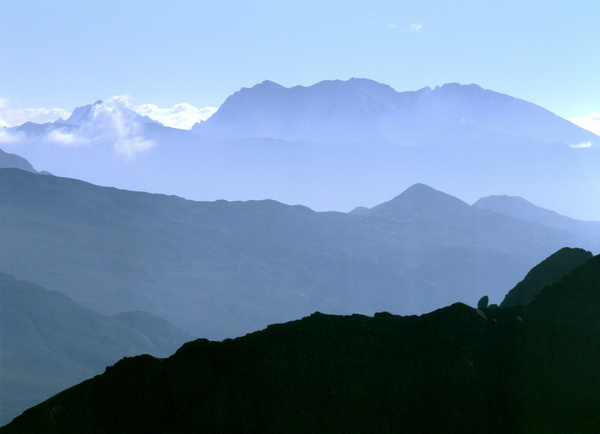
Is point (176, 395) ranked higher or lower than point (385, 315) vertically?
lower

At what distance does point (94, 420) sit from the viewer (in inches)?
3108

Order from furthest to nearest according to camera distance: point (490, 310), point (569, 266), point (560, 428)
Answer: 1. point (569, 266)
2. point (490, 310)
3. point (560, 428)

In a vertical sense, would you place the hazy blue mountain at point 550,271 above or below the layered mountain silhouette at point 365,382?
above

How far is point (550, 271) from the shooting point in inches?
4397

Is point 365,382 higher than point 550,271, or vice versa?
point 550,271

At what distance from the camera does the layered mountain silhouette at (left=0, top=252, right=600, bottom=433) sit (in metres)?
78.7

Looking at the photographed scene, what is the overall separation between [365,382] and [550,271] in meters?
39.1

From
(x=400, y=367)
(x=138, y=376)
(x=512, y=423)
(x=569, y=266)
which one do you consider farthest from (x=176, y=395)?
(x=569, y=266)

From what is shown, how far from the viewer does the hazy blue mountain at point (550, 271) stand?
361 ft

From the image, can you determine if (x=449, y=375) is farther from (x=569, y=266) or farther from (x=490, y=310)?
(x=569, y=266)

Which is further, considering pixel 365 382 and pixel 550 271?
pixel 550 271

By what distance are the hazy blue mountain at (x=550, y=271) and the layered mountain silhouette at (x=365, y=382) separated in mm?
24790

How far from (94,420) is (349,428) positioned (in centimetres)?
2006

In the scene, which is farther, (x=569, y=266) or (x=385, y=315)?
(x=569, y=266)
